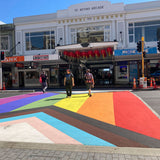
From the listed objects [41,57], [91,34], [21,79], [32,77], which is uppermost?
[91,34]

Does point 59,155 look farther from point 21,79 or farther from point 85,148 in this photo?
point 21,79

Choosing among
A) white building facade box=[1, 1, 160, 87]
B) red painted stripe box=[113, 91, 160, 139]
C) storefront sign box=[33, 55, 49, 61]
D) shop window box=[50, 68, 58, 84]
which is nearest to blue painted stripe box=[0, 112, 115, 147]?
red painted stripe box=[113, 91, 160, 139]

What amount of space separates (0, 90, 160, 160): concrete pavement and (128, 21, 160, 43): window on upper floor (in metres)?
18.7

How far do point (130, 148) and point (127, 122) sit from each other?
178 centimetres

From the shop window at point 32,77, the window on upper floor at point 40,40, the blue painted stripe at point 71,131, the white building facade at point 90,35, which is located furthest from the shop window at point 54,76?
the blue painted stripe at point 71,131

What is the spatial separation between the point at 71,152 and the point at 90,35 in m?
19.0

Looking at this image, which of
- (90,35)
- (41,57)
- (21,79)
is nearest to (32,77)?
(21,79)

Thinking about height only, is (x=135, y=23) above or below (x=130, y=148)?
above

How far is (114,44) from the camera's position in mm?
15211

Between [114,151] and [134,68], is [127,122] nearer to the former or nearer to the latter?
[114,151]

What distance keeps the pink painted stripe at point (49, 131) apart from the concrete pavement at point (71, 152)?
0.89 feet

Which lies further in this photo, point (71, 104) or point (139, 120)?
point (71, 104)

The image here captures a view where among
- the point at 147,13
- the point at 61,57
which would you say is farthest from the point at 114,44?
the point at 147,13

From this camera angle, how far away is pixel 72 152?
129 inches
